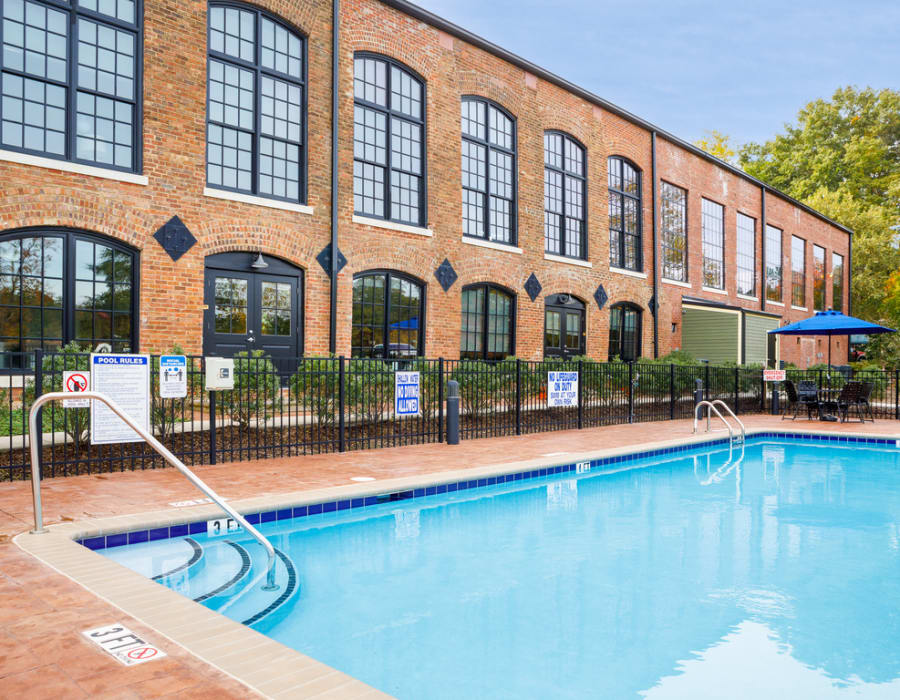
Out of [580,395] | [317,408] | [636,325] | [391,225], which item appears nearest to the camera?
[317,408]

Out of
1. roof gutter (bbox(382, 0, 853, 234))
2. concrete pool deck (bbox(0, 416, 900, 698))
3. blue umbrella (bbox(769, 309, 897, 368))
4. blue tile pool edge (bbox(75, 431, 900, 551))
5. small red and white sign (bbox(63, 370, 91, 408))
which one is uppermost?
roof gutter (bbox(382, 0, 853, 234))

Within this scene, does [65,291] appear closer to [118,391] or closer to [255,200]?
[255,200]

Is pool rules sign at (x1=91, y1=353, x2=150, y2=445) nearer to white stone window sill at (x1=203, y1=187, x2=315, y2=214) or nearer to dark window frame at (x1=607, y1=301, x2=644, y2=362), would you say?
white stone window sill at (x1=203, y1=187, x2=315, y2=214)

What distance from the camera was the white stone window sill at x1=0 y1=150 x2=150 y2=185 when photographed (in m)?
9.27

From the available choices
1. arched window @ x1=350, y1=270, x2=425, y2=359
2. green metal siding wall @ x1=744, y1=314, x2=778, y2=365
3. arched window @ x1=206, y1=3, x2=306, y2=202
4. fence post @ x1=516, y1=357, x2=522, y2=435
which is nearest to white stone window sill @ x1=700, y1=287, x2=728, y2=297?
green metal siding wall @ x1=744, y1=314, x2=778, y2=365

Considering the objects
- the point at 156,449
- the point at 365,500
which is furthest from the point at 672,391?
the point at 156,449

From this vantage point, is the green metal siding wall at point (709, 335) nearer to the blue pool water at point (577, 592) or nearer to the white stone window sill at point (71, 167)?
the blue pool water at point (577, 592)

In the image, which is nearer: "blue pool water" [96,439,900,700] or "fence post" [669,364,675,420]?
"blue pool water" [96,439,900,700]

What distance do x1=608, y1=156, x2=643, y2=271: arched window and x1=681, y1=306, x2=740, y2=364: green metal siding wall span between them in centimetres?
341

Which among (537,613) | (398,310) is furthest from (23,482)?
(398,310)

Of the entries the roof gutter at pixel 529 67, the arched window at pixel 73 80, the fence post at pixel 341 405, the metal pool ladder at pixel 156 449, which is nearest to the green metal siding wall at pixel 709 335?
the roof gutter at pixel 529 67

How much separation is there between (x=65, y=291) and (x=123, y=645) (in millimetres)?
8725

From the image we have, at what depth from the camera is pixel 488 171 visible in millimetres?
16281

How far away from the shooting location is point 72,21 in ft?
32.7
